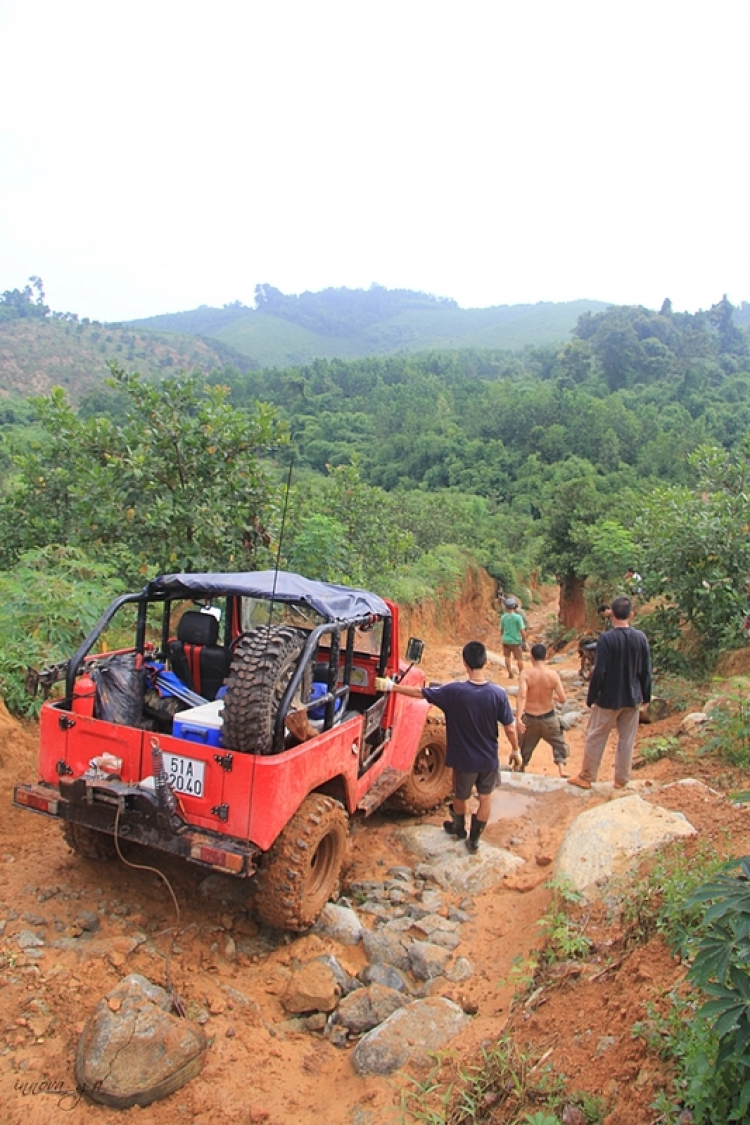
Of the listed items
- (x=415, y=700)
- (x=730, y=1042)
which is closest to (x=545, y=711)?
(x=415, y=700)

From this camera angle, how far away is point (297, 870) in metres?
4.06

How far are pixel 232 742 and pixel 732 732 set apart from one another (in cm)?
485

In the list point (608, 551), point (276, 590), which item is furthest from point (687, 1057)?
point (608, 551)

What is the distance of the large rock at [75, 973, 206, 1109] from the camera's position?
3.02 metres

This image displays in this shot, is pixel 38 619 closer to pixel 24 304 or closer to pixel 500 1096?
pixel 500 1096

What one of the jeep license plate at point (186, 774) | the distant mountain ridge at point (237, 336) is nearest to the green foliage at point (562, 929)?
the jeep license plate at point (186, 774)

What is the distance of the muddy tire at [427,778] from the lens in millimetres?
6109

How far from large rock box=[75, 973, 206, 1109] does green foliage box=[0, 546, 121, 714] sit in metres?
3.80

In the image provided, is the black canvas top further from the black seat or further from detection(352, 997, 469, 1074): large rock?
detection(352, 997, 469, 1074): large rock

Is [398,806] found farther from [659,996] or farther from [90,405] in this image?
[90,405]

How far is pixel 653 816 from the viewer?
4.91 metres

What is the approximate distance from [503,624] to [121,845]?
29.8 feet

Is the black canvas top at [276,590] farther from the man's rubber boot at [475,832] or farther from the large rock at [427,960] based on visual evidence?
the large rock at [427,960]

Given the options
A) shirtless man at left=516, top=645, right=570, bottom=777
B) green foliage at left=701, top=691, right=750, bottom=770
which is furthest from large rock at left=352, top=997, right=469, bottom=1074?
green foliage at left=701, top=691, right=750, bottom=770
